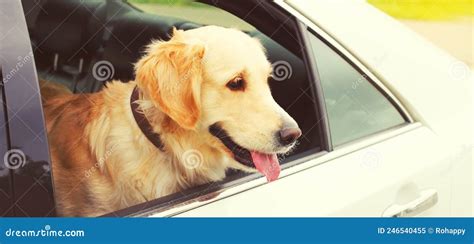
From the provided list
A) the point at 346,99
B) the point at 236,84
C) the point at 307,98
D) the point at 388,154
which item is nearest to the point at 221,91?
the point at 236,84

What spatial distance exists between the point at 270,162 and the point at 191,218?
31 centimetres

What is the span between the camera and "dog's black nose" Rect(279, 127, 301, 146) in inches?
74.8

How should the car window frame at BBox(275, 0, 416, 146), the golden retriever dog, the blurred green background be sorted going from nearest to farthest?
1. the golden retriever dog
2. the car window frame at BBox(275, 0, 416, 146)
3. the blurred green background

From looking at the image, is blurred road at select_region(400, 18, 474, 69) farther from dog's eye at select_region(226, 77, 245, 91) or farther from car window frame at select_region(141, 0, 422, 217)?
dog's eye at select_region(226, 77, 245, 91)

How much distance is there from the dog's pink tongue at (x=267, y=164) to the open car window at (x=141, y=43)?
0.09 feet

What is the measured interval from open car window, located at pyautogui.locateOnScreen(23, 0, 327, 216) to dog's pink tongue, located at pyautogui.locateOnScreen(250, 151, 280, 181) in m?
0.03

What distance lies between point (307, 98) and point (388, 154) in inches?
14.2

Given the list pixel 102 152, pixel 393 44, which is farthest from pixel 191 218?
pixel 393 44

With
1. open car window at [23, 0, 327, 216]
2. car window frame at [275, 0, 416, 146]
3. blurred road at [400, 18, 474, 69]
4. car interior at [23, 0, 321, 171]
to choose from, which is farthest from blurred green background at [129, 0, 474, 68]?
car interior at [23, 0, 321, 171]

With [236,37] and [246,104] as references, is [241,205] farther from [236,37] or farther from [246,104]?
[236,37]

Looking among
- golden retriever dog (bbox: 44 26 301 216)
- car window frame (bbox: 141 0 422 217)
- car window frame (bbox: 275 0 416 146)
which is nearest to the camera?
golden retriever dog (bbox: 44 26 301 216)

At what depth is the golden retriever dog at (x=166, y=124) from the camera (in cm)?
174

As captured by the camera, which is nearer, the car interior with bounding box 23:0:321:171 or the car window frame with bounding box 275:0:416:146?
the car interior with bounding box 23:0:321:171

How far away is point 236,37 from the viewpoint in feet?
6.23
